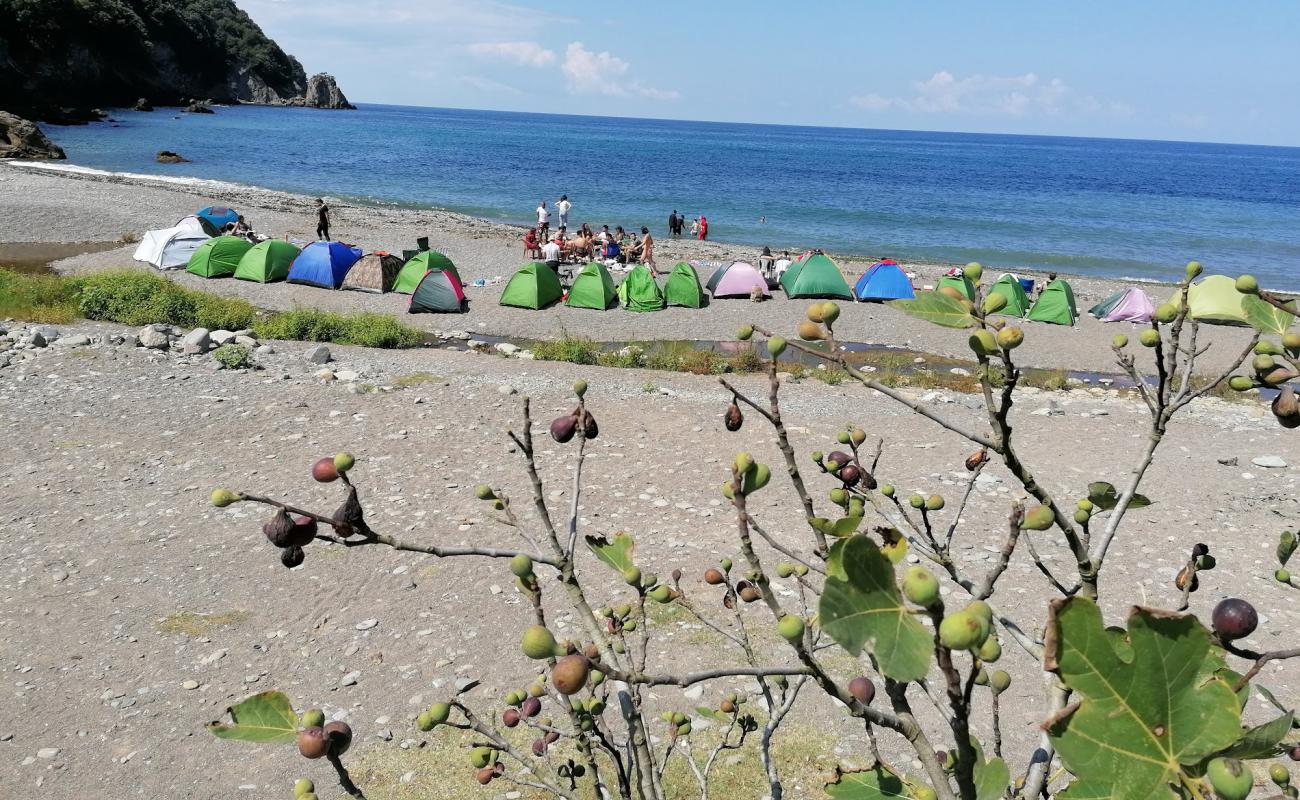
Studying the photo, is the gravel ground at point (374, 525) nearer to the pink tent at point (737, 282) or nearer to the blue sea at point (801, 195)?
the pink tent at point (737, 282)

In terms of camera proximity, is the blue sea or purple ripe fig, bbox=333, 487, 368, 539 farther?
the blue sea

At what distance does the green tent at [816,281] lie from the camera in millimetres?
21484

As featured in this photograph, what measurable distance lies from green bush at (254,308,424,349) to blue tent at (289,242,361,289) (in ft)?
12.3

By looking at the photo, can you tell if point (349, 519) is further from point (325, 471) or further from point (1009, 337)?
point (1009, 337)

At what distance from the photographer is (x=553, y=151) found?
101188 millimetres

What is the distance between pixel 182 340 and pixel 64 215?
1899cm

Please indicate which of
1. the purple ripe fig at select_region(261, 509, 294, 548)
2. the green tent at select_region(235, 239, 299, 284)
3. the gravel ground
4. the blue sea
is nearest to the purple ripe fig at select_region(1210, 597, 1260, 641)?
the purple ripe fig at select_region(261, 509, 294, 548)

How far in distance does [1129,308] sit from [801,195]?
4122cm

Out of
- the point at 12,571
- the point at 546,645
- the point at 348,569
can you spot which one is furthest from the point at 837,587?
the point at 12,571

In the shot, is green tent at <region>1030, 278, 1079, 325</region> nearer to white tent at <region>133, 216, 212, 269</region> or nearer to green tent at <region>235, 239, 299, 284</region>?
green tent at <region>235, 239, 299, 284</region>

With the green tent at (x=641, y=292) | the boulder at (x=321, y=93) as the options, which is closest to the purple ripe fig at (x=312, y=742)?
the green tent at (x=641, y=292)

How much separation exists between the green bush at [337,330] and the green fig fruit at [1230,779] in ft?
53.2

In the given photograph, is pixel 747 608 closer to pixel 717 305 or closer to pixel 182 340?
pixel 182 340

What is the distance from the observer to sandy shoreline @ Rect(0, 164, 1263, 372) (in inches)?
730
